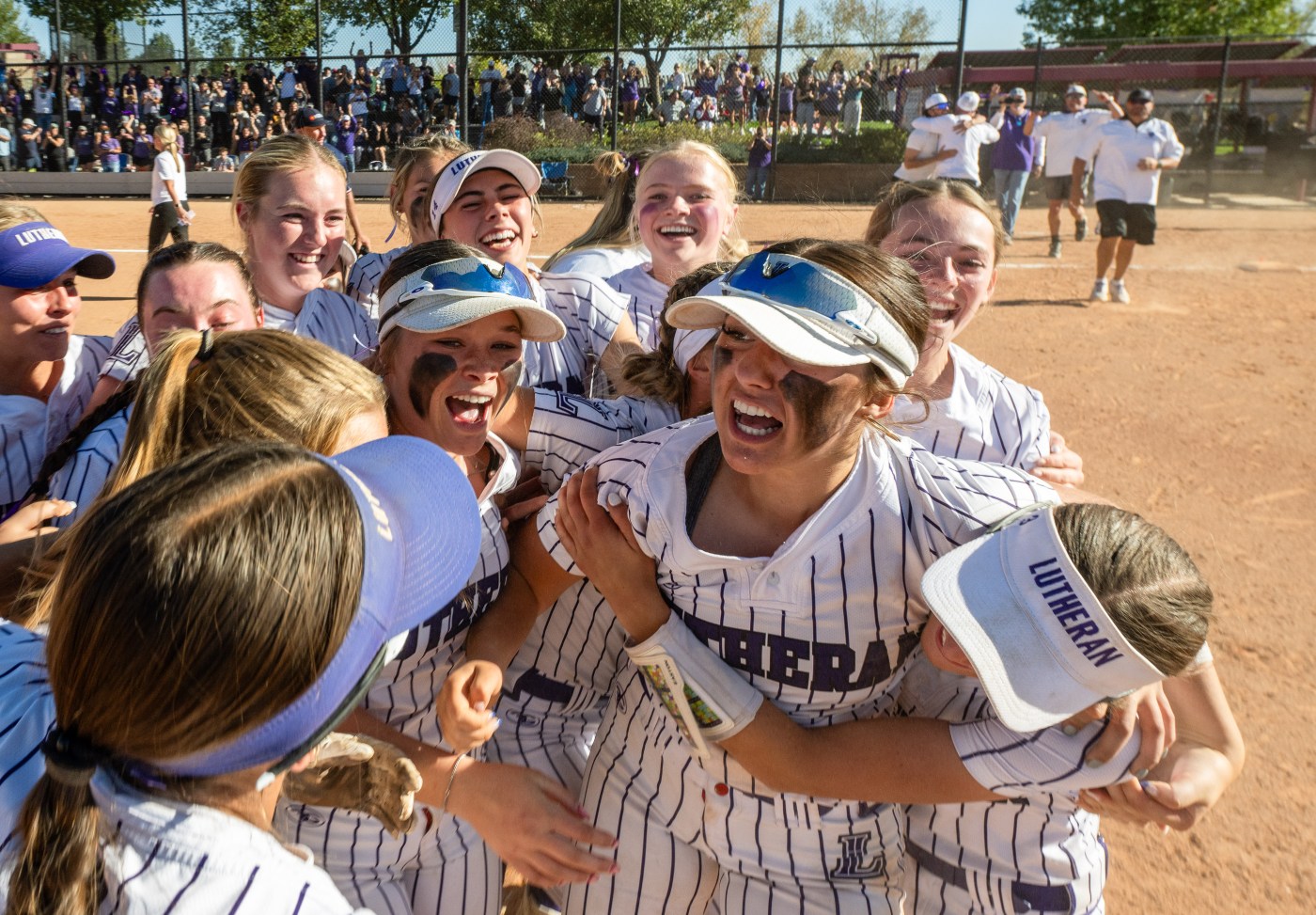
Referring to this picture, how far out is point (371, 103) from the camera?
74.9 ft

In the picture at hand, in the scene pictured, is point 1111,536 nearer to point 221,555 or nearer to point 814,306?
point 814,306

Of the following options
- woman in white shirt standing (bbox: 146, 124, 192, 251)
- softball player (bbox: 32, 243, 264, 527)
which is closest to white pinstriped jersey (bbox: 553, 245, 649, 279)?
softball player (bbox: 32, 243, 264, 527)

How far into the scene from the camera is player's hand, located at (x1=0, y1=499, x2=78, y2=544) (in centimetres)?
235

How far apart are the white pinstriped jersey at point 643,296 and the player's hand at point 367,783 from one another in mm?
1964

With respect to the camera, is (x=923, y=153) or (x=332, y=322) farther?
(x=923, y=153)

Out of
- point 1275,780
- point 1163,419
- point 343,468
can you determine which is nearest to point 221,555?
point 343,468

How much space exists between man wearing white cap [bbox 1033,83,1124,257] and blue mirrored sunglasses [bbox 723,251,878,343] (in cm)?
1340

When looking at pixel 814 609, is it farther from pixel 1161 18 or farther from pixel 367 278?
pixel 1161 18

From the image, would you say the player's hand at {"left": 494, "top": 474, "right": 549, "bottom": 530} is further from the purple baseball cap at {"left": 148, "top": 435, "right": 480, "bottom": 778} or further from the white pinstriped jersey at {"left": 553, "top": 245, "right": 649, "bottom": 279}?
the white pinstriped jersey at {"left": 553, "top": 245, "right": 649, "bottom": 279}

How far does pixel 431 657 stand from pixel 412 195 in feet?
9.60

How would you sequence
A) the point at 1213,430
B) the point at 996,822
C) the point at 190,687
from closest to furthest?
the point at 190,687, the point at 996,822, the point at 1213,430

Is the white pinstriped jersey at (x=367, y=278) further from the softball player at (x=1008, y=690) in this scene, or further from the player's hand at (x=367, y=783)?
the player's hand at (x=367, y=783)

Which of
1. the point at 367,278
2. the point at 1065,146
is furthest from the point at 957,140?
the point at 367,278

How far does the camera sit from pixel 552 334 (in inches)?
107
